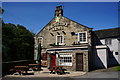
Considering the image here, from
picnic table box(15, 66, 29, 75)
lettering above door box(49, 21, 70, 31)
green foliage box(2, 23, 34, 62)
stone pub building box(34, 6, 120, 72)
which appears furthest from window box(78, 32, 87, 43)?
green foliage box(2, 23, 34, 62)

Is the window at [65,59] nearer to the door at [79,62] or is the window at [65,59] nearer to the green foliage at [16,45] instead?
the door at [79,62]

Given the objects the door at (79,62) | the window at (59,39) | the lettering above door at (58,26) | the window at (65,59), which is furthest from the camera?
the window at (59,39)

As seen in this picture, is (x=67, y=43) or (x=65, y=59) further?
(x=67, y=43)

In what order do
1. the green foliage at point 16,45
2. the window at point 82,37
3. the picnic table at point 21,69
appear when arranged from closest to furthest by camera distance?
the picnic table at point 21,69 → the window at point 82,37 → the green foliage at point 16,45

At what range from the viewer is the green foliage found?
1042 inches

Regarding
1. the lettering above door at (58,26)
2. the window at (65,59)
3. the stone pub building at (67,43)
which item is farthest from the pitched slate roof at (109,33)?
the window at (65,59)

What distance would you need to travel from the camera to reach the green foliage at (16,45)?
2646cm

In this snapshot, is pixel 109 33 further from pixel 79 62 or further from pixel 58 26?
pixel 79 62

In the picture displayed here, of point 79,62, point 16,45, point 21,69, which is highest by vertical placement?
point 16,45

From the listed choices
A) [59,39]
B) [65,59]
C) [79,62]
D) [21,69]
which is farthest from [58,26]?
[21,69]

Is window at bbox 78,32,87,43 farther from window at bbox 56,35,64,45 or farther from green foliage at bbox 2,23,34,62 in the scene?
green foliage at bbox 2,23,34,62

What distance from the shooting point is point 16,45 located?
31016 mm

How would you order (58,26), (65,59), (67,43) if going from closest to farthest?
(65,59) < (67,43) < (58,26)

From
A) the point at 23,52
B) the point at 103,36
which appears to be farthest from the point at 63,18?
the point at 23,52
